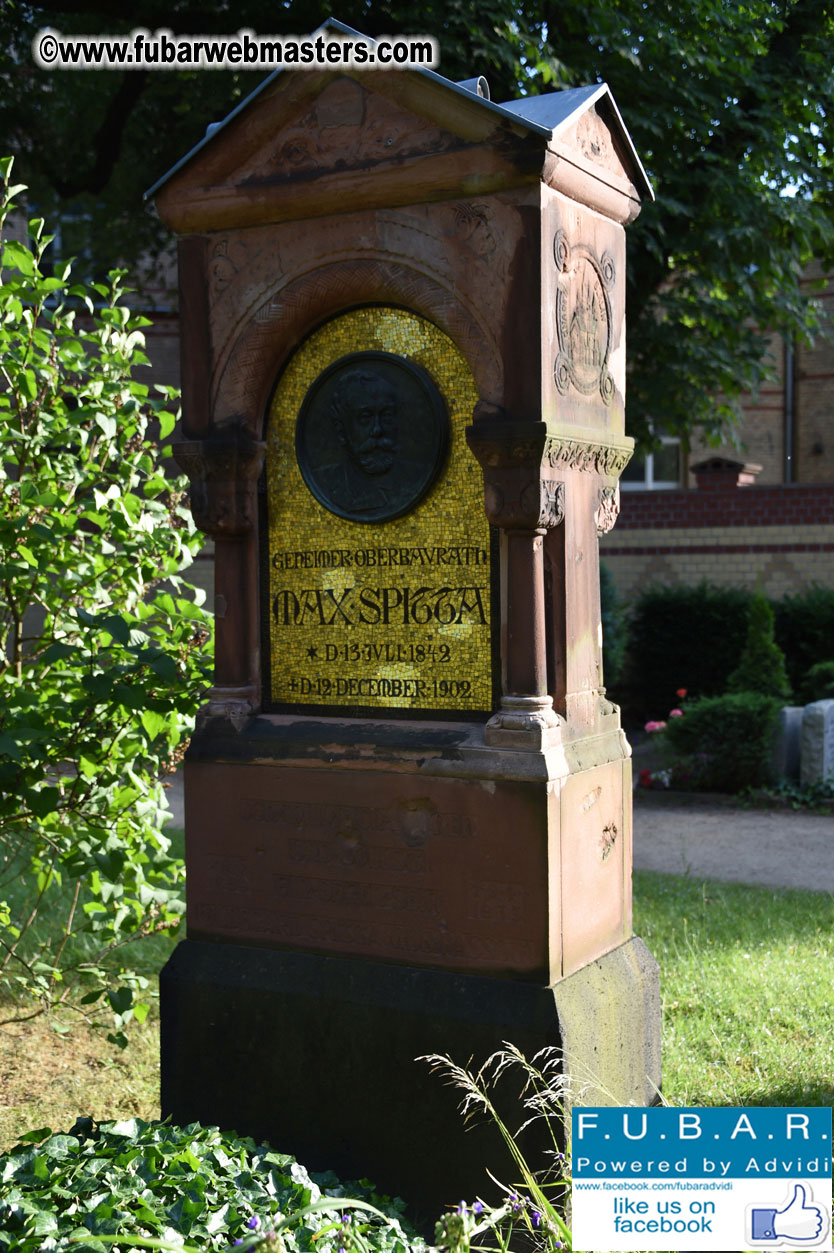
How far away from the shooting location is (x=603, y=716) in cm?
342

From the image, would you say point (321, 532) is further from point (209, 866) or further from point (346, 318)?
point (209, 866)

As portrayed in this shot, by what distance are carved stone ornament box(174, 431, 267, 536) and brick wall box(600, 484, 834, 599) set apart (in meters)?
10.8

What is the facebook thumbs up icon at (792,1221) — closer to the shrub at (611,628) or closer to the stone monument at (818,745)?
the stone monument at (818,745)

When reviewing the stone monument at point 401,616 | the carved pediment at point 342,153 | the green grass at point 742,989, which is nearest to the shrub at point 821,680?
the green grass at point 742,989

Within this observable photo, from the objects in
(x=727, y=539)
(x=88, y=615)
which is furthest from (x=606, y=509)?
(x=727, y=539)

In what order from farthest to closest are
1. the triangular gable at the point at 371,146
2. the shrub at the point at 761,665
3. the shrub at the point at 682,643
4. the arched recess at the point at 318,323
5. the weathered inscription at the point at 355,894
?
the shrub at the point at 682,643 → the shrub at the point at 761,665 → the weathered inscription at the point at 355,894 → the arched recess at the point at 318,323 → the triangular gable at the point at 371,146

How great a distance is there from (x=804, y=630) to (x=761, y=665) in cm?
217

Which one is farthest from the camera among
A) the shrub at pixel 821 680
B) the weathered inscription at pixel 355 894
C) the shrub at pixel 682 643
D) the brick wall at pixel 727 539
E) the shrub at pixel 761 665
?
the brick wall at pixel 727 539

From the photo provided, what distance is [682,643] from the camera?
42.4 ft

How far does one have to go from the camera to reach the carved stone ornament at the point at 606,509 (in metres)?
3.41

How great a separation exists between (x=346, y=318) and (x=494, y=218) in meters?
0.54

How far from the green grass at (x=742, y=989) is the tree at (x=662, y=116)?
485 centimetres

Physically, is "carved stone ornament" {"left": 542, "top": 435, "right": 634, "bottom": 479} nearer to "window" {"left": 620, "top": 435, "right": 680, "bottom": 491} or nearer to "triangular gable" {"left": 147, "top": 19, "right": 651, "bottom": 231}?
"triangular gable" {"left": 147, "top": 19, "right": 651, "bottom": 231}

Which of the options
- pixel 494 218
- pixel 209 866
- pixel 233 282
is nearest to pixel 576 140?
pixel 494 218
